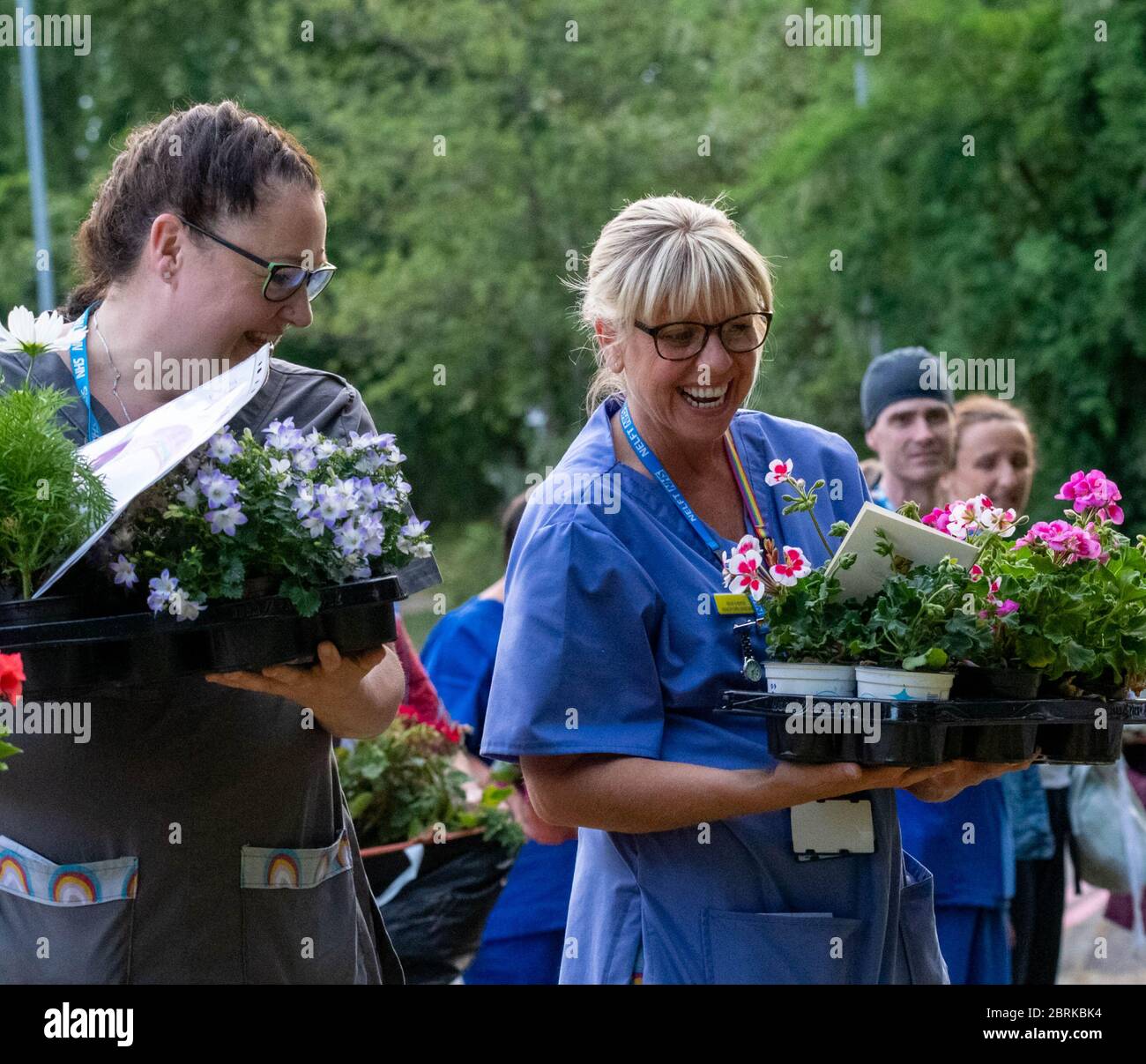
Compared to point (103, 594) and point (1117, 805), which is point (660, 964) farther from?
point (1117, 805)

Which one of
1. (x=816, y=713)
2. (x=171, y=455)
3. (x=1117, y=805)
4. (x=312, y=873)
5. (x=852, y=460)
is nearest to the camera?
(x=171, y=455)

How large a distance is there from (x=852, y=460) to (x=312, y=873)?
3.54ft

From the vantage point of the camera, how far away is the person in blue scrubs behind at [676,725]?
2268 millimetres

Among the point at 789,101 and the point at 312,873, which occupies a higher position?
the point at 789,101

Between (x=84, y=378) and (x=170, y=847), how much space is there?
69 centimetres

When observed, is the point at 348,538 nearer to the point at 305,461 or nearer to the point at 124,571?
the point at 305,461

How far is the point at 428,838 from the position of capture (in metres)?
3.66

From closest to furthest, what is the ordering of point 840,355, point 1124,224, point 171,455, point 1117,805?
point 171,455, point 1117,805, point 1124,224, point 840,355

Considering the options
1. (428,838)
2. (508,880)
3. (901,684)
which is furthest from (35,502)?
(508,880)

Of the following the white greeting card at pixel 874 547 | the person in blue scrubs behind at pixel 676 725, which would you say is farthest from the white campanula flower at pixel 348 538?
the white greeting card at pixel 874 547

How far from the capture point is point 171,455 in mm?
1968

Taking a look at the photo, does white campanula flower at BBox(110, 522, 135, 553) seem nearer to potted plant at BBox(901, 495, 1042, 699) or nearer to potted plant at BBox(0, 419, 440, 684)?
potted plant at BBox(0, 419, 440, 684)

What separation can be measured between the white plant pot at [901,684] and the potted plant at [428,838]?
1.59 m

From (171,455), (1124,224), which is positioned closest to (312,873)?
(171,455)
